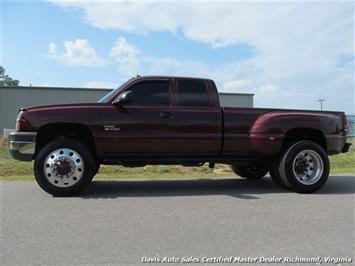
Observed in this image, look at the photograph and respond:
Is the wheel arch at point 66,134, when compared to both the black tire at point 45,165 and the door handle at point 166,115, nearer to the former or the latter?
the black tire at point 45,165

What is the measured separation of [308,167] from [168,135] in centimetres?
270

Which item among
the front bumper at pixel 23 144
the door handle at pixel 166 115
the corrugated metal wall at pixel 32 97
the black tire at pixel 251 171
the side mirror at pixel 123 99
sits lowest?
the black tire at pixel 251 171

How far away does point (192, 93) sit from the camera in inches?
311

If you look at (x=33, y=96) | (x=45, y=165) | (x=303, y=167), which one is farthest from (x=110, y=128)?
(x=33, y=96)

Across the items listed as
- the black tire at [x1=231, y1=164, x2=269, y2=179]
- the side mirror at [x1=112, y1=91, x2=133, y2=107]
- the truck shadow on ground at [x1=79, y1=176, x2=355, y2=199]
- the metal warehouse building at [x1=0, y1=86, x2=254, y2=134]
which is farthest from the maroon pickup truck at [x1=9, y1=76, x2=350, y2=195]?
the metal warehouse building at [x1=0, y1=86, x2=254, y2=134]

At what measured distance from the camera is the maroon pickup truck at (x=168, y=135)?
719 centimetres

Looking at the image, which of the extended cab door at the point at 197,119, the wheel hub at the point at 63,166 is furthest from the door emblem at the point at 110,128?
the extended cab door at the point at 197,119

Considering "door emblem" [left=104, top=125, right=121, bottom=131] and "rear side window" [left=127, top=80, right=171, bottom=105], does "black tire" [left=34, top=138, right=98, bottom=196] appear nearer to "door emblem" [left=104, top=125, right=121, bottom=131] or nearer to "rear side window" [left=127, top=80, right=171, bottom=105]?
"door emblem" [left=104, top=125, right=121, bottom=131]

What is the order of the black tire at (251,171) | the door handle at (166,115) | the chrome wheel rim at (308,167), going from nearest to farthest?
the door handle at (166,115), the chrome wheel rim at (308,167), the black tire at (251,171)

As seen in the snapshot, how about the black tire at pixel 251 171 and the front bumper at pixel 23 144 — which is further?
the black tire at pixel 251 171

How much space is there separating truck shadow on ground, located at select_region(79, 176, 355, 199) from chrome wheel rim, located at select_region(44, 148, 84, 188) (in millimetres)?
384

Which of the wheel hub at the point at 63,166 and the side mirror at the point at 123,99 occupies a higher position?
the side mirror at the point at 123,99

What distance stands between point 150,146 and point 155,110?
627 mm

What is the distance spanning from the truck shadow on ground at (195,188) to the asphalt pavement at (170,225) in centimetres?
2
